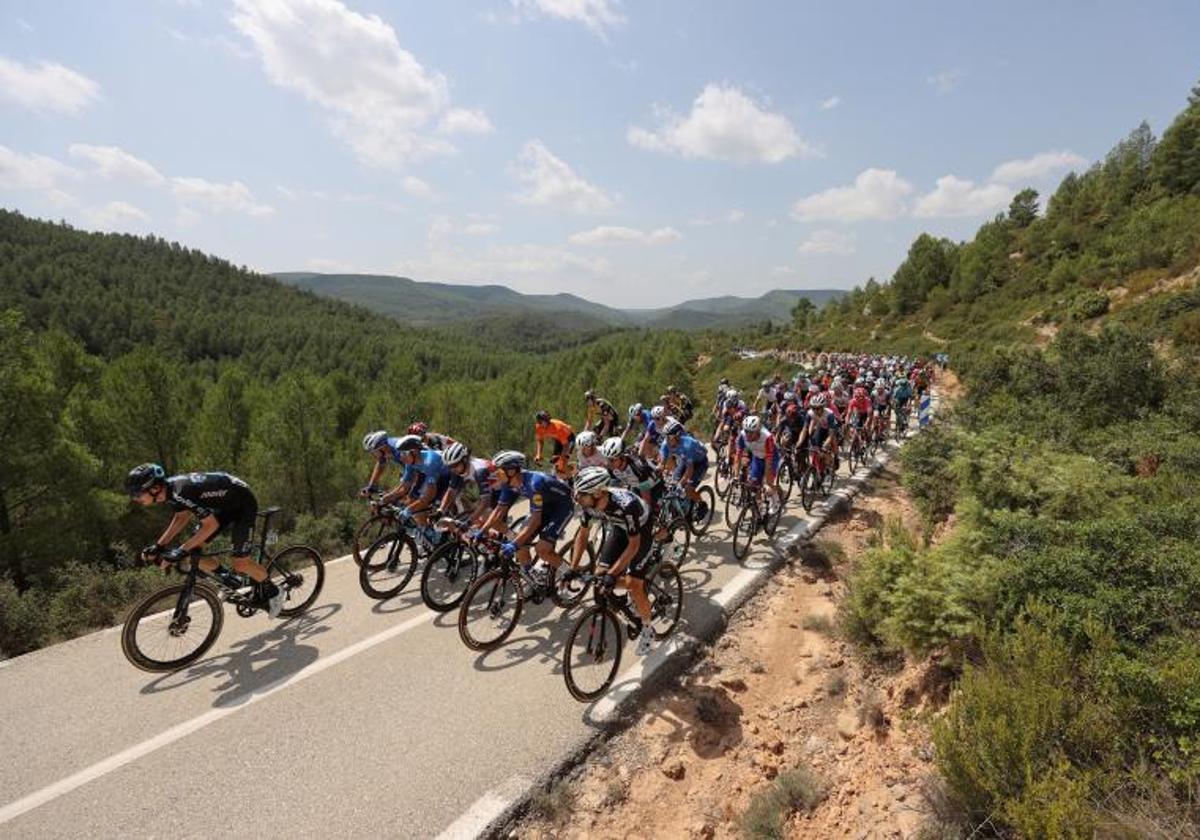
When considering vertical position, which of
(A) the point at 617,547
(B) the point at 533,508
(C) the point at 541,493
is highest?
(C) the point at 541,493

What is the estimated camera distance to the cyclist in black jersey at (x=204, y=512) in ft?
18.7

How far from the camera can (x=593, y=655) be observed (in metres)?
6.04

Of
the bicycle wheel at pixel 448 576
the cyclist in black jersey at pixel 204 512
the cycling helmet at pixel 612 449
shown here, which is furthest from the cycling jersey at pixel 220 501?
the cycling helmet at pixel 612 449

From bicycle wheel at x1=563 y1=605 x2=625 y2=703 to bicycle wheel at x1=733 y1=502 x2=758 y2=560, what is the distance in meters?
3.59

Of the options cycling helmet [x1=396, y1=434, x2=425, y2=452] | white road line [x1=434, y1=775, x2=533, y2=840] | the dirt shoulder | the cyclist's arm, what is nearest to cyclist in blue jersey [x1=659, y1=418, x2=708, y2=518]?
the dirt shoulder

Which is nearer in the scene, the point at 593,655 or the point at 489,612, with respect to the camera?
the point at 593,655

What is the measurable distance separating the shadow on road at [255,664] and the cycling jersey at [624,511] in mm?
3565

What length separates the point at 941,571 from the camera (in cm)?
572

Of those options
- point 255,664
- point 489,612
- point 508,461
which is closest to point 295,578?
point 255,664

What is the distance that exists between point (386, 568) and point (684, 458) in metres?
4.97

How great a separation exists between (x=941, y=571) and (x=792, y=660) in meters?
2.05

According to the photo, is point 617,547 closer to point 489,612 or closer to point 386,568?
point 489,612

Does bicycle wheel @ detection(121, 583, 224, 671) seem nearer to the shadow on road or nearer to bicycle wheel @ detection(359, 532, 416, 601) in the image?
the shadow on road

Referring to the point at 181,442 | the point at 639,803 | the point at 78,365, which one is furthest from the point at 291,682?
the point at 78,365
